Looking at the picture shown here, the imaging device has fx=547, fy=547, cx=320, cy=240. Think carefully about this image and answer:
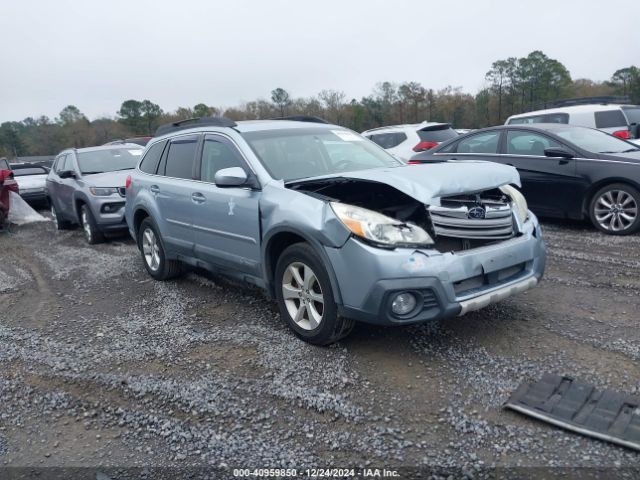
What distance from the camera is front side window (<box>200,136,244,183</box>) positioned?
493cm

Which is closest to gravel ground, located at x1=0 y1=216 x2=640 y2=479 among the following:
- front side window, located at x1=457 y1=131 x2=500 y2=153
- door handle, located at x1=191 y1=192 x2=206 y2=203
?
door handle, located at x1=191 y1=192 x2=206 y2=203

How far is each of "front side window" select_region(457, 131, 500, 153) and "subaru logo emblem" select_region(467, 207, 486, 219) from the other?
4.85 meters

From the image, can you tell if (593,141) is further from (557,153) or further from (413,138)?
(413,138)

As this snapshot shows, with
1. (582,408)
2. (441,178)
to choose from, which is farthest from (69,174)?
(582,408)

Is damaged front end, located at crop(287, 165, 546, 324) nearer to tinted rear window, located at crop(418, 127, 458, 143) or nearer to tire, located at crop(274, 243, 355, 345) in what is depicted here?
tire, located at crop(274, 243, 355, 345)

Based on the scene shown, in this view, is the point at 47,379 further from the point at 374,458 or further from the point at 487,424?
the point at 487,424

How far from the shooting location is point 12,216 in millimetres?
12234

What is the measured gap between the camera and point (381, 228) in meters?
3.66

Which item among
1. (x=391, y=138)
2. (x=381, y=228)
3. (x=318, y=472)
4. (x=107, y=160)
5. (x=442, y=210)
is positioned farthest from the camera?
(x=391, y=138)

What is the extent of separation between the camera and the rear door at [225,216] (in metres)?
4.58

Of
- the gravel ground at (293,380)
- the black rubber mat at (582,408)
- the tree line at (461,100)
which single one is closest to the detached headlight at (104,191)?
the gravel ground at (293,380)

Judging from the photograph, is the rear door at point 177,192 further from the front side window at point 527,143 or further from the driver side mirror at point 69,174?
the front side window at point 527,143

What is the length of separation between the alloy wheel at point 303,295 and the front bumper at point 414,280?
337mm

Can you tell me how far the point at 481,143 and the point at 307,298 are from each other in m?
5.57
